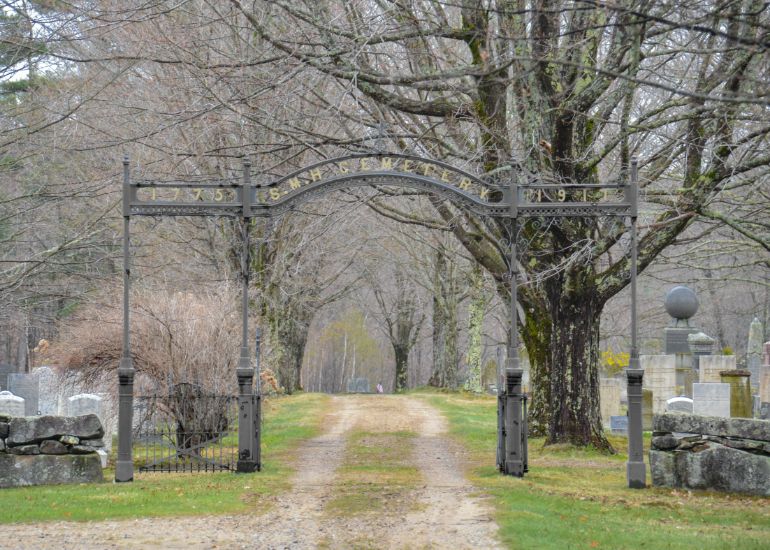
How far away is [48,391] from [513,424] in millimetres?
12058

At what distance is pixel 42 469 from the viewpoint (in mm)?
13312

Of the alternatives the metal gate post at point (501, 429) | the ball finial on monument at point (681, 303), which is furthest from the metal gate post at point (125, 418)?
the ball finial on monument at point (681, 303)

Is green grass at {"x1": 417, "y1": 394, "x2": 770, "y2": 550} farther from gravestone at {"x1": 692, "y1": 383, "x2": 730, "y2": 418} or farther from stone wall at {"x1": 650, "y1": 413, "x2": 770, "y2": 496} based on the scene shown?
gravestone at {"x1": 692, "y1": 383, "x2": 730, "y2": 418}

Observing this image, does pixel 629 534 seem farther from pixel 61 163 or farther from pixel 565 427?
pixel 61 163

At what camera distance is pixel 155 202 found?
14.0 metres

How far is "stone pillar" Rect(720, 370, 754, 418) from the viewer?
20.5m

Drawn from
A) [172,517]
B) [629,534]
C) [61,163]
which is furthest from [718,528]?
[61,163]

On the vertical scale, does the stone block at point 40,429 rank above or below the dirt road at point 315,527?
above

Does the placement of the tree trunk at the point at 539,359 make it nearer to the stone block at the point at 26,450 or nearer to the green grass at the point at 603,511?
the green grass at the point at 603,511

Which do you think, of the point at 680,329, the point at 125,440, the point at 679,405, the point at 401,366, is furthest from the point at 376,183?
the point at 401,366

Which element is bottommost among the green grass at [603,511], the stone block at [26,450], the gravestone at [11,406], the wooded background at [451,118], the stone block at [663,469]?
the green grass at [603,511]

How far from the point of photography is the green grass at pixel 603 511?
963 centimetres

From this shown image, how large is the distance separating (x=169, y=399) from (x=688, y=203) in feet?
28.2

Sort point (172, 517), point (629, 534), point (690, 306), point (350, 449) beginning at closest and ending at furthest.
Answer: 1. point (629, 534)
2. point (172, 517)
3. point (350, 449)
4. point (690, 306)
